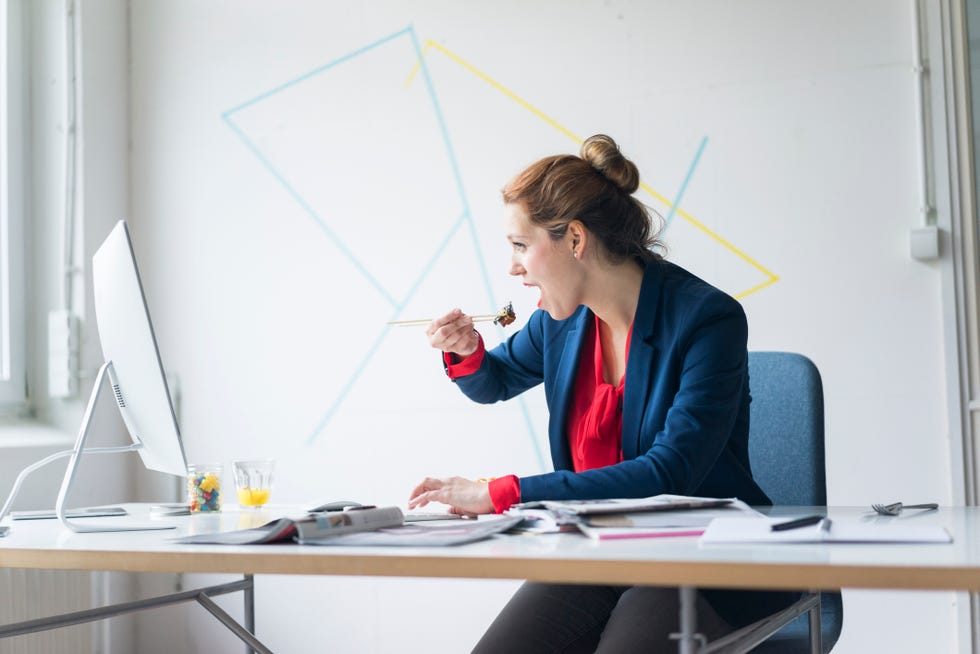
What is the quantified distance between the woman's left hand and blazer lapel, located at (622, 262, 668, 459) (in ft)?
1.13

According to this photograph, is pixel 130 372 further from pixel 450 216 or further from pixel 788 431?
pixel 450 216

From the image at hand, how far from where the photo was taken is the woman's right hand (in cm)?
175

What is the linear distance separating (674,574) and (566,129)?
1835 millimetres

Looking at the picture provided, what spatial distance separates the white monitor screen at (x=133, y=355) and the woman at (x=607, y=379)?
1.26ft

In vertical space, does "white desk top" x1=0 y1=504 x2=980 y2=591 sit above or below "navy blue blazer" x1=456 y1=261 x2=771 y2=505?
below

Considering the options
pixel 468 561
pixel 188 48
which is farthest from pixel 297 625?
pixel 468 561

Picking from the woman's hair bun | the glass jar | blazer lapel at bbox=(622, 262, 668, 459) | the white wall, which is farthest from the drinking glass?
the white wall

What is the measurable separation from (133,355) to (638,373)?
0.75m

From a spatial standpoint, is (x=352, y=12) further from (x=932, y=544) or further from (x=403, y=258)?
(x=932, y=544)

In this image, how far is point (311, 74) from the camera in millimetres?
2775

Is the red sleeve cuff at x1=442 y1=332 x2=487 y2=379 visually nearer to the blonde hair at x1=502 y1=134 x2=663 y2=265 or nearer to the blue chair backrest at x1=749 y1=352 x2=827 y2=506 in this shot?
the blonde hair at x1=502 y1=134 x2=663 y2=265

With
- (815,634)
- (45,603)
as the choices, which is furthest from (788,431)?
(45,603)

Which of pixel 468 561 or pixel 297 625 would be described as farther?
pixel 297 625

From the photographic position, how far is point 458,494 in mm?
1263
